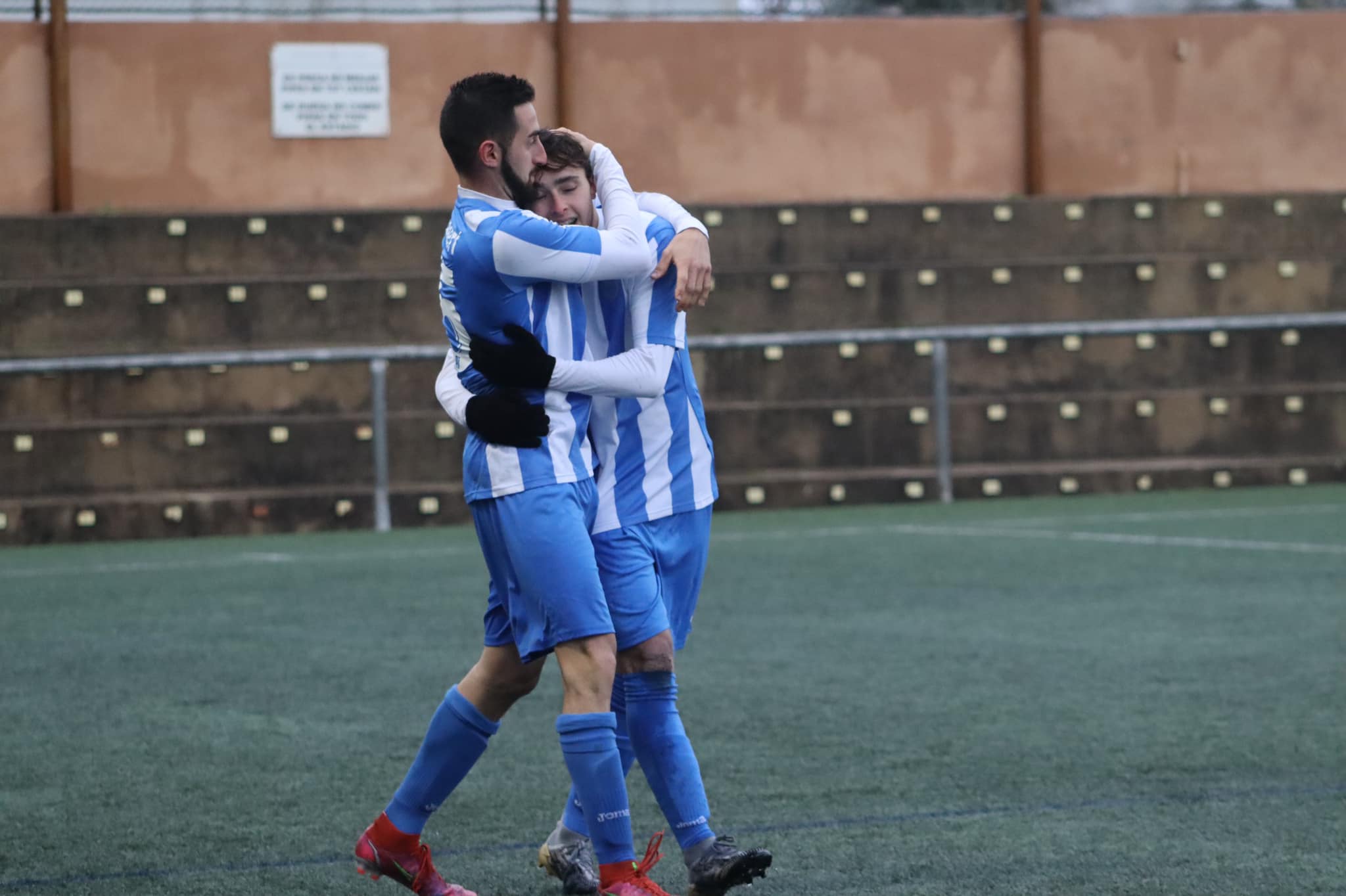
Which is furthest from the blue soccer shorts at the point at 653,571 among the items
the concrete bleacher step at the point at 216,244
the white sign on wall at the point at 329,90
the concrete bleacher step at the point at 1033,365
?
the white sign on wall at the point at 329,90

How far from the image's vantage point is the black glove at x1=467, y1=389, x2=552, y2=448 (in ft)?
11.0

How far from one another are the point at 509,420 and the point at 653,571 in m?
0.40

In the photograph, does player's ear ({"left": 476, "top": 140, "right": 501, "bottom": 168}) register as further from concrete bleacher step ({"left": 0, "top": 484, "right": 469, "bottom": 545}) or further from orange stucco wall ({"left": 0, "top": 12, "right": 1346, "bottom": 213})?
orange stucco wall ({"left": 0, "top": 12, "right": 1346, "bottom": 213})

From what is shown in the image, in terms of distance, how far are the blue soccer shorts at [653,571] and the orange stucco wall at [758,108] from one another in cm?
1241

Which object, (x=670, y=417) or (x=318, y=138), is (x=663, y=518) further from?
(x=318, y=138)

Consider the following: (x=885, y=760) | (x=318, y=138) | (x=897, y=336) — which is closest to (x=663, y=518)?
(x=885, y=760)

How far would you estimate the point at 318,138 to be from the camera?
15578mm

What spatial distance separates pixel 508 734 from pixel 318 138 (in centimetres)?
1109

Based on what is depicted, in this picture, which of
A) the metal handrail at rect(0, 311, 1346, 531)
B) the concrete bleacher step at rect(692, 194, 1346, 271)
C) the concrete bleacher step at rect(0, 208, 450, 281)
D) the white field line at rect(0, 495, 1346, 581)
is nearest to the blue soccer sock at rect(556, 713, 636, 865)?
the white field line at rect(0, 495, 1346, 581)

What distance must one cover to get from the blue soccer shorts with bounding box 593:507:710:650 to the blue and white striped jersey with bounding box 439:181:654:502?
6.3 inches

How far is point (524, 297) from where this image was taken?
3.40m

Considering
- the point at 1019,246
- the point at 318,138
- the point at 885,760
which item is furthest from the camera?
the point at 318,138

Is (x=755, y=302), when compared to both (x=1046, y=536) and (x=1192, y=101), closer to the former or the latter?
(x=1046, y=536)

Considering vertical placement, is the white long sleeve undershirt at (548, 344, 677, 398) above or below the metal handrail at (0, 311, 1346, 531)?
below
